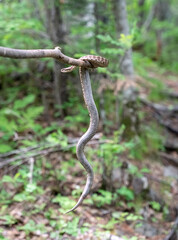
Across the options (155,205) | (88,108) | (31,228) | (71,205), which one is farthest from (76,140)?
(88,108)

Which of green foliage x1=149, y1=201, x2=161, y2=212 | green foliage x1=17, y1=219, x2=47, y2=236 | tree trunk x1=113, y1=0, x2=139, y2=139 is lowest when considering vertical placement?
green foliage x1=149, y1=201, x2=161, y2=212

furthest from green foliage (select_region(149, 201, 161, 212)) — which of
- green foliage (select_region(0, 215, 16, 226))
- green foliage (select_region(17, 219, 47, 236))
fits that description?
green foliage (select_region(0, 215, 16, 226))

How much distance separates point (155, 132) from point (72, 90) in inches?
94.3

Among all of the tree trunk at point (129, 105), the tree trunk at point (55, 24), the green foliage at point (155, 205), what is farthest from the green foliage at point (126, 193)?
the tree trunk at point (55, 24)

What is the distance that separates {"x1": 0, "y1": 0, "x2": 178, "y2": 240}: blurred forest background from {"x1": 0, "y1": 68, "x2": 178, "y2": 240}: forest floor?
0.05 feet

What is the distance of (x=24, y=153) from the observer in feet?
11.0

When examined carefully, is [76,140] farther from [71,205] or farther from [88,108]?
[88,108]

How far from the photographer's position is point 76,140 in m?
3.52

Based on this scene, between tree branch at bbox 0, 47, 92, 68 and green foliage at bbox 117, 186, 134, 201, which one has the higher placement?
tree branch at bbox 0, 47, 92, 68

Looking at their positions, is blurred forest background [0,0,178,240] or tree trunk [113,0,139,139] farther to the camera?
tree trunk [113,0,139,139]

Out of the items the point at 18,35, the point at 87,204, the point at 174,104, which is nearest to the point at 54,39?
the point at 18,35

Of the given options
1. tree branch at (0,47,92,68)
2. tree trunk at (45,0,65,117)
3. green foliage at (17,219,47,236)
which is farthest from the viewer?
tree trunk at (45,0,65,117)

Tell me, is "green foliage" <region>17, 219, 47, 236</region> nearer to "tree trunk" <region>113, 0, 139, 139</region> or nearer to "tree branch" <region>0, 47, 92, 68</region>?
"tree branch" <region>0, 47, 92, 68</region>

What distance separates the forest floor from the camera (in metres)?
2.54
